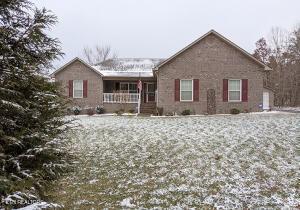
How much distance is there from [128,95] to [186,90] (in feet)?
17.5

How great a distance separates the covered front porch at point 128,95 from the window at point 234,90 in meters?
5.75

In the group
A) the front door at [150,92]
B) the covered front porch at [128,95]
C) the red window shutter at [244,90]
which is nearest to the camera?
the red window shutter at [244,90]

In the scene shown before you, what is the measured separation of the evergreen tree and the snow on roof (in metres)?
21.9

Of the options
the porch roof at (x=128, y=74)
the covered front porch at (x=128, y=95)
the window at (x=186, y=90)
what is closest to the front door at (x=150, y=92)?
the covered front porch at (x=128, y=95)

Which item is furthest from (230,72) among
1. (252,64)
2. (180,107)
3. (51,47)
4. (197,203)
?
(51,47)

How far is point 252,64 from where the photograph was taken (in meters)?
22.7

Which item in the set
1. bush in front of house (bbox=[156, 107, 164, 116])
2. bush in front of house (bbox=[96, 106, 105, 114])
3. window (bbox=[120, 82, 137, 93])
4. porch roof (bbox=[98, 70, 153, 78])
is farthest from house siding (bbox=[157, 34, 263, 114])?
window (bbox=[120, 82, 137, 93])

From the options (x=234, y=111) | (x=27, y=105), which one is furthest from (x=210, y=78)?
(x=27, y=105)

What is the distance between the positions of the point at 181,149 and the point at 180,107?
41.3 ft

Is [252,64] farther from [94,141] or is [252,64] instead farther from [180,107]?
[94,141]

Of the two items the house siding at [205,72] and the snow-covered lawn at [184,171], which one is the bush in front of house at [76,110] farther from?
the snow-covered lawn at [184,171]

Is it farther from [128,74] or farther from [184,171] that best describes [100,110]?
[184,171]

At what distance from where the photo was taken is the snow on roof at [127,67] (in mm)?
26953

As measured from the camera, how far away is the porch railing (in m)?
25.9
